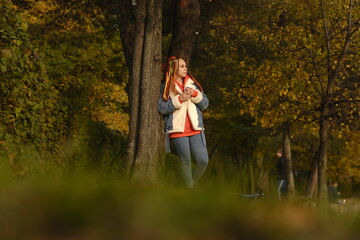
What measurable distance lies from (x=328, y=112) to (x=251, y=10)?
3.79 meters

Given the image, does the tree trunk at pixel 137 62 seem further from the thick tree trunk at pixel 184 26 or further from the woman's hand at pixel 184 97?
the woman's hand at pixel 184 97

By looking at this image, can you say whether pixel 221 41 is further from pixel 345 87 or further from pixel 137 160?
pixel 137 160

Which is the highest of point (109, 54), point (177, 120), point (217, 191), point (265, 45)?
point (109, 54)

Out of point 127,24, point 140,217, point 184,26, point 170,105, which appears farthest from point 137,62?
point 140,217

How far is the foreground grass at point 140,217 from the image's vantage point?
1.59 m

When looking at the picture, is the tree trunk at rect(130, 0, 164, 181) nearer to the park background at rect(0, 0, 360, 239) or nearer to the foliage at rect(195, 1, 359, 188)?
the park background at rect(0, 0, 360, 239)

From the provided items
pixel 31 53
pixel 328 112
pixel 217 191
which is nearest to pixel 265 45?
pixel 328 112

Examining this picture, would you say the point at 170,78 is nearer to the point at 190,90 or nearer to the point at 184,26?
the point at 190,90

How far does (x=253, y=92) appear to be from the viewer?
906 inches

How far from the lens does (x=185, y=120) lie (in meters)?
9.91

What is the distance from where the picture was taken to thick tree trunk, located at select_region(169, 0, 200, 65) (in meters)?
14.1

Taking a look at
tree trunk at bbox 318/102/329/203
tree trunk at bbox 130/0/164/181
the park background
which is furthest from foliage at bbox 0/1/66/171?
tree trunk at bbox 318/102/329/203

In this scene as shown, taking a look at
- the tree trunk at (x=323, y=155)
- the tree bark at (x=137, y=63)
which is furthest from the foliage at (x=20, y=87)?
the tree trunk at (x=323, y=155)

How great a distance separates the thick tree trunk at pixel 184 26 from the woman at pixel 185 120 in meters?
4.11
